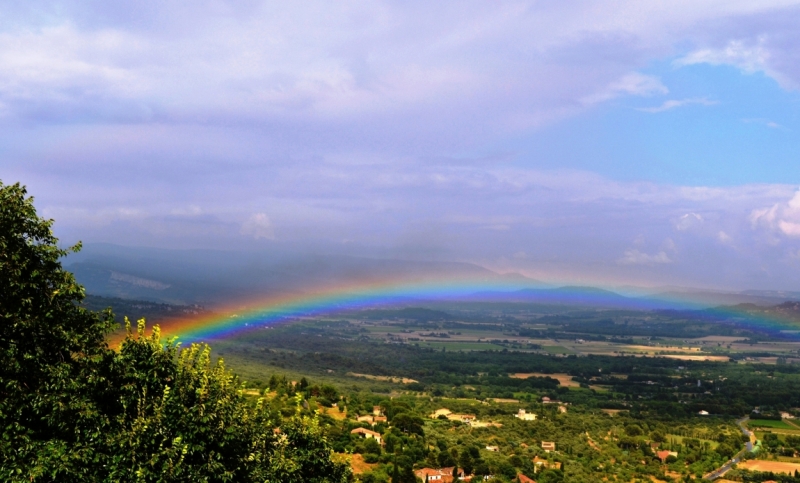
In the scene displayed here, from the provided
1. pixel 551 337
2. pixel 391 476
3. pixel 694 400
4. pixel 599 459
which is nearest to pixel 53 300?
pixel 391 476

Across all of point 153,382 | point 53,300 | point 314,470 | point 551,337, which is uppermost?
point 53,300

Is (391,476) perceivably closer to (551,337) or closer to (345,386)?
(345,386)

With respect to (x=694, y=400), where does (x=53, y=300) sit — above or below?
above

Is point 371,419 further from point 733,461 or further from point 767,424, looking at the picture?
point 767,424

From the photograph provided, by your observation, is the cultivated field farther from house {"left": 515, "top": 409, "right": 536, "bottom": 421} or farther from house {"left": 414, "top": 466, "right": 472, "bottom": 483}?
house {"left": 414, "top": 466, "right": 472, "bottom": 483}

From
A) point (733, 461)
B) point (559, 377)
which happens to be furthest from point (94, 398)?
point (559, 377)

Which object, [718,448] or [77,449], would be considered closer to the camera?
[77,449]

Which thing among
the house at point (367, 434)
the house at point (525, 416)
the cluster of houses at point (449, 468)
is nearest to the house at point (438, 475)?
the cluster of houses at point (449, 468)

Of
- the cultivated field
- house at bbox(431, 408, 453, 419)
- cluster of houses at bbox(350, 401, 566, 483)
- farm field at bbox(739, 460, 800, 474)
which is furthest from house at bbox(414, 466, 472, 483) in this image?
the cultivated field
